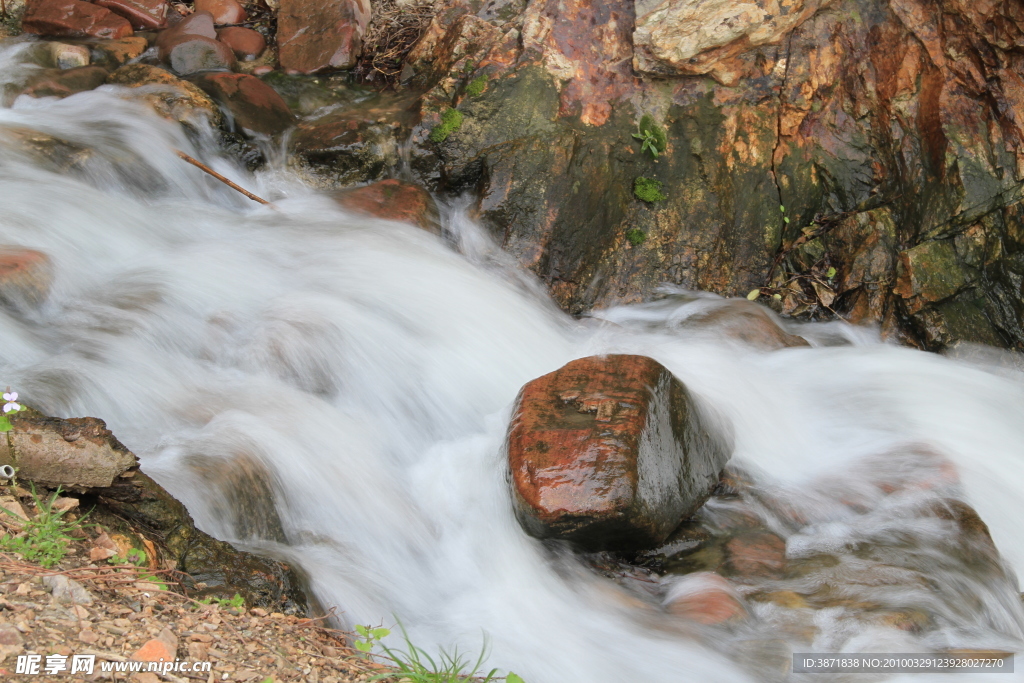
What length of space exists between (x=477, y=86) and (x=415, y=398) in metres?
2.49

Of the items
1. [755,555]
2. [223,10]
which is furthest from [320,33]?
[755,555]

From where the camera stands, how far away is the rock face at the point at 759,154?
525 cm

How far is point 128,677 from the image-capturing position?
6.61 feet

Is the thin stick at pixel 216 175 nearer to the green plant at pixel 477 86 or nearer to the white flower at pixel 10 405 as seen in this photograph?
the green plant at pixel 477 86

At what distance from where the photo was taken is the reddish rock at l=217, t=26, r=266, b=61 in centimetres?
649

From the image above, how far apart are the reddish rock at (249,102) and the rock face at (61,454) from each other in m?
3.61

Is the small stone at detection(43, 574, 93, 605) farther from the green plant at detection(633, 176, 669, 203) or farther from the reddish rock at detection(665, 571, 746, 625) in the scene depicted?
the green plant at detection(633, 176, 669, 203)

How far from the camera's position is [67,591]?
7.29 feet

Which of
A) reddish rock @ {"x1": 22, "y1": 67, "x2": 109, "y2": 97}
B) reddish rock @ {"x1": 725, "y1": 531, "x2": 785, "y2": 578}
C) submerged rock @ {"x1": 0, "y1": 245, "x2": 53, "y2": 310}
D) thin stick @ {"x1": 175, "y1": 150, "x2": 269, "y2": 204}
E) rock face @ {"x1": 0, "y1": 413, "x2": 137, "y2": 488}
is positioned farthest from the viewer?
reddish rock @ {"x1": 22, "y1": 67, "x2": 109, "y2": 97}

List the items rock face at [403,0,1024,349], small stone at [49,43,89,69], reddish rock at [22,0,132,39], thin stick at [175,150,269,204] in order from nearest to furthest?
thin stick at [175,150,269,204] < rock face at [403,0,1024,349] < small stone at [49,43,89,69] < reddish rock at [22,0,132,39]

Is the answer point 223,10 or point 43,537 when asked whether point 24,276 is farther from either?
point 223,10

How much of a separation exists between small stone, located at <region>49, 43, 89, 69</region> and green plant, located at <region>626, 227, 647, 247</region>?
4.36 m

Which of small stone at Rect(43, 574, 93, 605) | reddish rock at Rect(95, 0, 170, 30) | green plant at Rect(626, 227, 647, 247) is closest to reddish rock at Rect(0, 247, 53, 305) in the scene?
small stone at Rect(43, 574, 93, 605)

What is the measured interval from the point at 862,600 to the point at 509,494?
159cm
